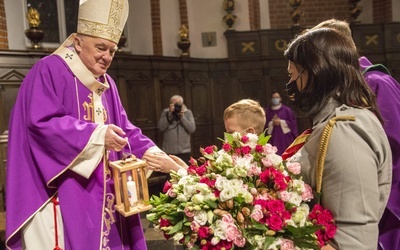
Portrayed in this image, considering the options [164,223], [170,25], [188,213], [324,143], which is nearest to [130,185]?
[164,223]

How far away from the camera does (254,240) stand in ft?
4.06

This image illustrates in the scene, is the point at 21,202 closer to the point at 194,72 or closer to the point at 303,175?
the point at 303,175

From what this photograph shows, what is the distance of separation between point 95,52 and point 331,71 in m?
1.36

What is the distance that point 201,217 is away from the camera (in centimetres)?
127

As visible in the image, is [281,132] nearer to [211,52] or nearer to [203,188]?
[211,52]

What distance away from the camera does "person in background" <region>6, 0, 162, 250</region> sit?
6.75 ft

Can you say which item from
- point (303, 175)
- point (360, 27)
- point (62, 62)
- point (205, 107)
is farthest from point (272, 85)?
point (303, 175)

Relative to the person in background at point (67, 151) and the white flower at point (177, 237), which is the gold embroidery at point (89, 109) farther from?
the white flower at point (177, 237)

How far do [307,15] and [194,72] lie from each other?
3642 mm

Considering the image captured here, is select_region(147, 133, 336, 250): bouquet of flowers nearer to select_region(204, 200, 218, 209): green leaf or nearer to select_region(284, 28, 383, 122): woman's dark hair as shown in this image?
select_region(204, 200, 218, 209): green leaf

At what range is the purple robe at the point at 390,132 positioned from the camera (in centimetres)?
188

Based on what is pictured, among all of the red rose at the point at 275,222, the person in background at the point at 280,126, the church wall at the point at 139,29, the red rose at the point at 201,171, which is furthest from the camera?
the church wall at the point at 139,29

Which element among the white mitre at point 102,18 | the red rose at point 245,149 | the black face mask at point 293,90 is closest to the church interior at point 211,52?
the white mitre at point 102,18

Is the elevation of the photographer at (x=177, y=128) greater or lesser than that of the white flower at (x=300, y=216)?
lesser
